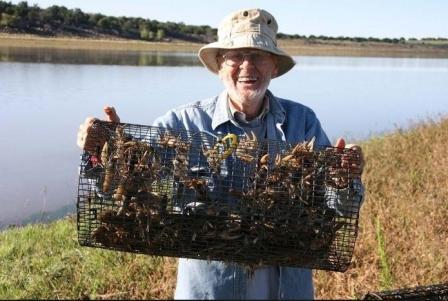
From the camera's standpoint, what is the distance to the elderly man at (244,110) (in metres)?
2.87

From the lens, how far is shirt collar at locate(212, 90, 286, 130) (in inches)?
120

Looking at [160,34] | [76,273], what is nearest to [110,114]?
[76,273]

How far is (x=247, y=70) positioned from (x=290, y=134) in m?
0.43

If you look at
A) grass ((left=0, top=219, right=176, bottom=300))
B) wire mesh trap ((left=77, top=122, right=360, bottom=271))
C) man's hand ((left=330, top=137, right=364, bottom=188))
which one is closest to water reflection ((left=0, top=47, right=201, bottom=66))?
grass ((left=0, top=219, right=176, bottom=300))

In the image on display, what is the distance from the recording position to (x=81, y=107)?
51.8 ft

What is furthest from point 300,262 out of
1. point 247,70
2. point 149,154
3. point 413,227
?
point 413,227

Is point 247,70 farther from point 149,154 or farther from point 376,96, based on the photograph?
point 376,96

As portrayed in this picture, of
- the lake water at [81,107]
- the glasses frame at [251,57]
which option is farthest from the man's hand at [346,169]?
the lake water at [81,107]

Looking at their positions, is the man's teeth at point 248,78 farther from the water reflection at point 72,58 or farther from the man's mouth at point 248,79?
the water reflection at point 72,58

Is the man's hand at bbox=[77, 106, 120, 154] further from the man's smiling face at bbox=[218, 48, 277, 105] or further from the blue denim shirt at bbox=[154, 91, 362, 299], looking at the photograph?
the man's smiling face at bbox=[218, 48, 277, 105]

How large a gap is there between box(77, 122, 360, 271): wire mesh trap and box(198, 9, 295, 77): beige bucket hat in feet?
2.01

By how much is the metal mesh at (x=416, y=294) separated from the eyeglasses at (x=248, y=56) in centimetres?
140

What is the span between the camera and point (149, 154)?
267cm

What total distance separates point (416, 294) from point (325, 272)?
1.62 meters
